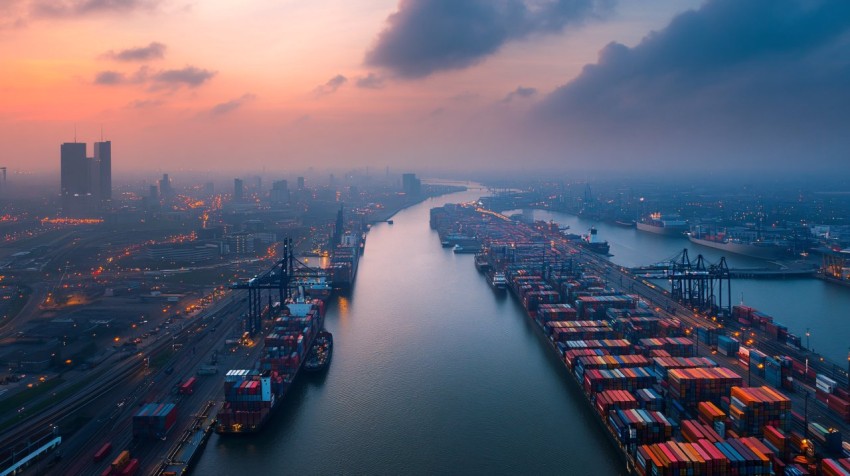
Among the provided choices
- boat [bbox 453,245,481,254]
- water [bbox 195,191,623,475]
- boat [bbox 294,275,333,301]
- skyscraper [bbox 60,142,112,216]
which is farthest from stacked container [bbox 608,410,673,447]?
skyscraper [bbox 60,142,112,216]

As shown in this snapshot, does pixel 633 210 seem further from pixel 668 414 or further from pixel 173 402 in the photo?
pixel 173 402

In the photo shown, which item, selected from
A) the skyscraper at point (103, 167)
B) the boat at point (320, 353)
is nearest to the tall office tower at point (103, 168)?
the skyscraper at point (103, 167)

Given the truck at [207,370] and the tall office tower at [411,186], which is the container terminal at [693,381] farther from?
the tall office tower at [411,186]

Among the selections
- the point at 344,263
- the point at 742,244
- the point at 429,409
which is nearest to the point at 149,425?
the point at 429,409

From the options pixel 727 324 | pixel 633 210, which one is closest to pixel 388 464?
pixel 727 324

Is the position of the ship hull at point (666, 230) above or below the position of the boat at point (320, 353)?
above

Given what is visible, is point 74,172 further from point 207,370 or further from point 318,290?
point 207,370

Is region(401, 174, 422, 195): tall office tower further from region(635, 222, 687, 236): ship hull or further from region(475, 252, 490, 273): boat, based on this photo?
region(475, 252, 490, 273): boat
